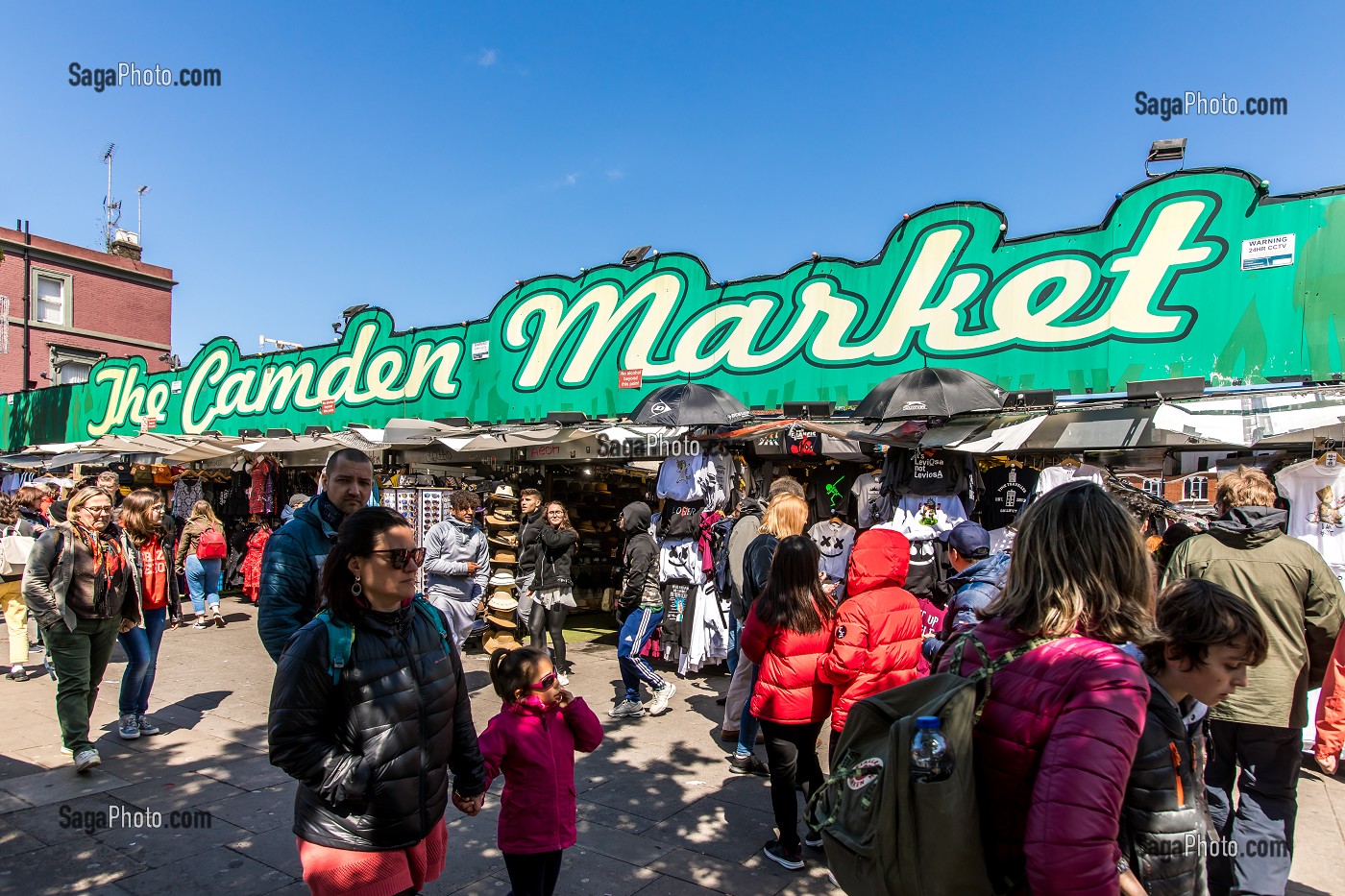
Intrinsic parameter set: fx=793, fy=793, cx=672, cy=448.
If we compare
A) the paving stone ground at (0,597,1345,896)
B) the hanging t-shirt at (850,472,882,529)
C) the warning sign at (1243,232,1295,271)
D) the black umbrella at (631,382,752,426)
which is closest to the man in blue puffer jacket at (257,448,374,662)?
the paving stone ground at (0,597,1345,896)

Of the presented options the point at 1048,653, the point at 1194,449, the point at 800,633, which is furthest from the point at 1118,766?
the point at 1194,449

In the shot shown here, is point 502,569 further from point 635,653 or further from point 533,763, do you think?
point 533,763

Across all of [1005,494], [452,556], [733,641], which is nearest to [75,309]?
[452,556]

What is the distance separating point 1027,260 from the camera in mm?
7594

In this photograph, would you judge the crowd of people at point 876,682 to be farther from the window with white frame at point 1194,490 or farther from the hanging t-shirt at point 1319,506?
the window with white frame at point 1194,490

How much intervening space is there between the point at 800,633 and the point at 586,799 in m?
1.85

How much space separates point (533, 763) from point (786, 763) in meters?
1.34

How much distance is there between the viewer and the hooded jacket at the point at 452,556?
24.1 ft

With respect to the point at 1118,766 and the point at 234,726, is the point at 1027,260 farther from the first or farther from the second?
the point at 234,726

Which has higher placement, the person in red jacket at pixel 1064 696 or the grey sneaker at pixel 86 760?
the person in red jacket at pixel 1064 696

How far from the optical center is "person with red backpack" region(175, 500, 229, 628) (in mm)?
10438

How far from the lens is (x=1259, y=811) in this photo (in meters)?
3.42

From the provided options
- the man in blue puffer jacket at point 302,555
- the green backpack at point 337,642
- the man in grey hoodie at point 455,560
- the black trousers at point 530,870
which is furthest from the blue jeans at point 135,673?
the green backpack at point 337,642

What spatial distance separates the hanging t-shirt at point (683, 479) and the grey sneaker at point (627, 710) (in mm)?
2025
